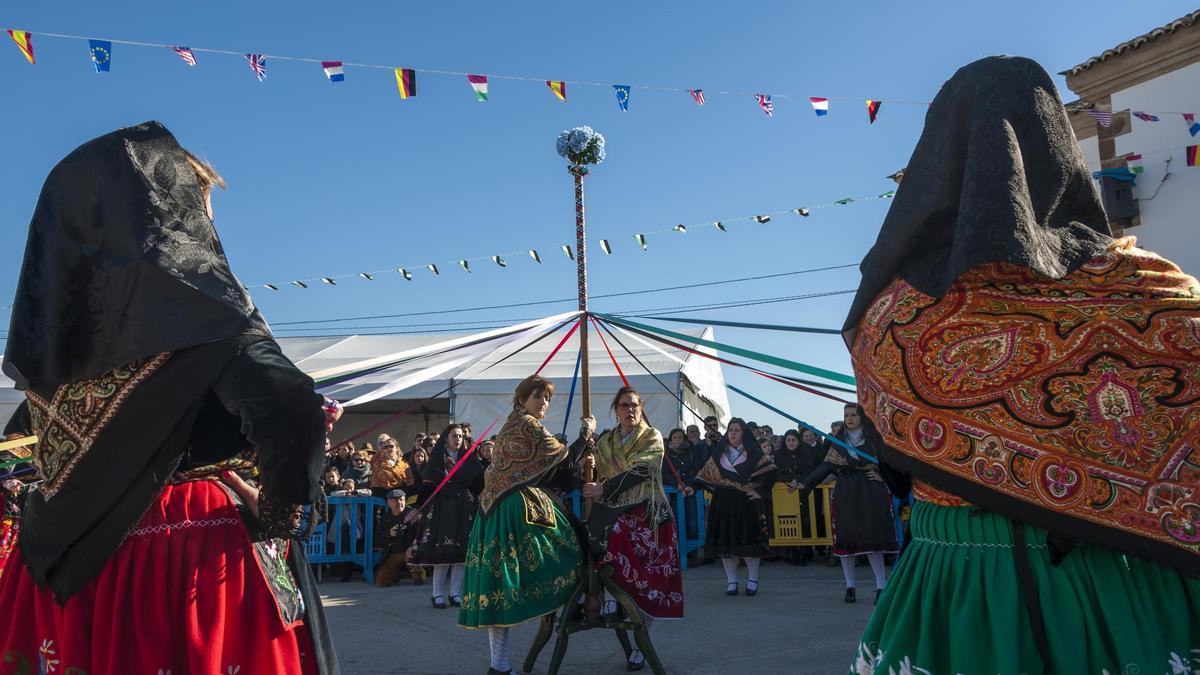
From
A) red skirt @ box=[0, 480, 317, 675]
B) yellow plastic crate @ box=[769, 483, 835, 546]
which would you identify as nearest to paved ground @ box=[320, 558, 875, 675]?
yellow plastic crate @ box=[769, 483, 835, 546]

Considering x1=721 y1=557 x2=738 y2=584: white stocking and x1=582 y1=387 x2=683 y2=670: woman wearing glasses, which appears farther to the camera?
x1=721 y1=557 x2=738 y2=584: white stocking

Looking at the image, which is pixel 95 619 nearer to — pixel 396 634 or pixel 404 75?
pixel 396 634

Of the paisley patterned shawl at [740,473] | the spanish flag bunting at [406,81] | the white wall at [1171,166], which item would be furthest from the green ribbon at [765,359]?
the white wall at [1171,166]

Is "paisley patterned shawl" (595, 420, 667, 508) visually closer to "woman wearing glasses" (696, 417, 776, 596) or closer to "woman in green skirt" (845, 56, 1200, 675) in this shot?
"woman wearing glasses" (696, 417, 776, 596)

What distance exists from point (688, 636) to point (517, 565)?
189cm

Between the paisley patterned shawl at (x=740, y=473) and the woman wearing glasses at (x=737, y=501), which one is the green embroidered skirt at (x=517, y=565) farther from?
the paisley patterned shawl at (x=740, y=473)

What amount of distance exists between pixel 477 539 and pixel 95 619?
12.0 feet

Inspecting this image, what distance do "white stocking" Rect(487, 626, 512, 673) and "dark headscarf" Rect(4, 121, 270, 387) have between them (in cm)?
368

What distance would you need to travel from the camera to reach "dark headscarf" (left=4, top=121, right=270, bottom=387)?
82.7 inches

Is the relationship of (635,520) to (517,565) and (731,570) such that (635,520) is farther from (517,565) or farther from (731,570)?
(731,570)

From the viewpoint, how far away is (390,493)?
11250mm

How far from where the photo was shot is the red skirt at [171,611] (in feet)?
7.09

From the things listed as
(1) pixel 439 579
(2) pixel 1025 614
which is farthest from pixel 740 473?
(2) pixel 1025 614

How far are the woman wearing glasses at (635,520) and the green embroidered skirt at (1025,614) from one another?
12.7 ft
